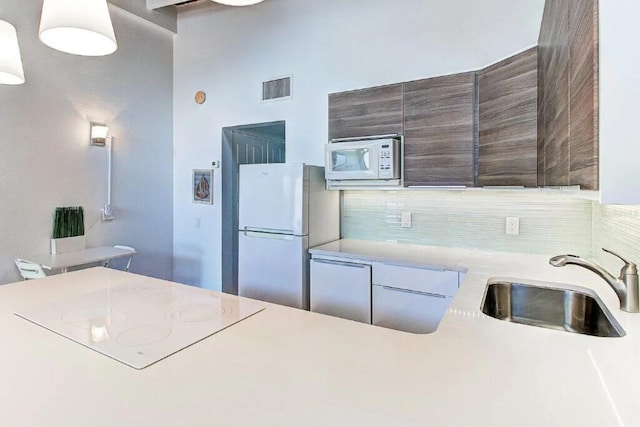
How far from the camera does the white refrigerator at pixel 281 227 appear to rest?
110 inches

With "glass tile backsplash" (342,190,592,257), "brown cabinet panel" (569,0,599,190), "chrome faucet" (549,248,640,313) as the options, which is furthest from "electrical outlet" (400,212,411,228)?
"brown cabinet panel" (569,0,599,190)

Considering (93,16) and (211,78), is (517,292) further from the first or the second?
(211,78)

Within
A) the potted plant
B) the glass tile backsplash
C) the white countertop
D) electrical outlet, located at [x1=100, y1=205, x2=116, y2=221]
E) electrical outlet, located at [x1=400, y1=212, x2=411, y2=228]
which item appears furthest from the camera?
electrical outlet, located at [x1=100, y1=205, x2=116, y2=221]

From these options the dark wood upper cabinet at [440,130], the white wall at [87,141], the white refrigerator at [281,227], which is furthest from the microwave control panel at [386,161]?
the white wall at [87,141]

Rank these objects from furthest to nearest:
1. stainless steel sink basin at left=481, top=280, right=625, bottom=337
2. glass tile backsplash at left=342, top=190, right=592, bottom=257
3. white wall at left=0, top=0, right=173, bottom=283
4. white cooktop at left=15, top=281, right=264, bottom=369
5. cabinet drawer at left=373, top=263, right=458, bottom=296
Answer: white wall at left=0, top=0, right=173, bottom=283 → glass tile backsplash at left=342, top=190, right=592, bottom=257 → cabinet drawer at left=373, top=263, right=458, bottom=296 → stainless steel sink basin at left=481, top=280, right=625, bottom=337 → white cooktop at left=15, top=281, right=264, bottom=369

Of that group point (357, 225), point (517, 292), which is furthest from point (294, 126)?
point (517, 292)

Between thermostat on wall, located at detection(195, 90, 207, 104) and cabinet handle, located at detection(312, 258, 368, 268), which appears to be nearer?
cabinet handle, located at detection(312, 258, 368, 268)

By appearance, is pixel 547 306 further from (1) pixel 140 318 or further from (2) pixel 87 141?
(2) pixel 87 141

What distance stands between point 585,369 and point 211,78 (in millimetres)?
4058

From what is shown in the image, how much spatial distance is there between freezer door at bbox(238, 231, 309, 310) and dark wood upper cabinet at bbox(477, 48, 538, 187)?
1.45 meters

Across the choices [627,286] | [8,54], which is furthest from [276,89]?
[627,286]

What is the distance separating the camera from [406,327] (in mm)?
2449

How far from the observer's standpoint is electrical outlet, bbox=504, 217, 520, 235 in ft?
8.60

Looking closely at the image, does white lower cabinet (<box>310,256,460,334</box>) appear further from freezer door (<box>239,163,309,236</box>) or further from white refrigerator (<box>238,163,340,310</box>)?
freezer door (<box>239,163,309,236</box>)
